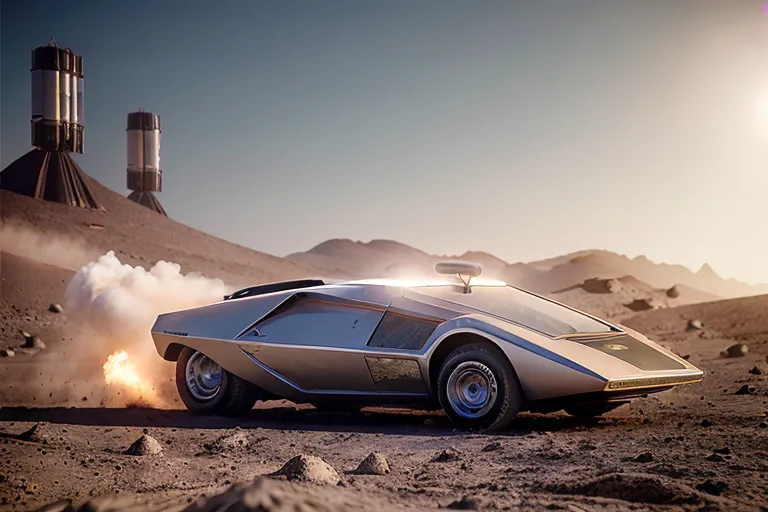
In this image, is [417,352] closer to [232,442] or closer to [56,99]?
[232,442]

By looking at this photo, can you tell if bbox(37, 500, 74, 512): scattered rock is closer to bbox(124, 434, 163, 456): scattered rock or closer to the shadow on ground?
bbox(124, 434, 163, 456): scattered rock

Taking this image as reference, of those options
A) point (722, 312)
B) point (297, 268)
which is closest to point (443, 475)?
point (722, 312)

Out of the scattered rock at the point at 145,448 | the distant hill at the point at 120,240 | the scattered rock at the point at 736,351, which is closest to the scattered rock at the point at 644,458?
the scattered rock at the point at 145,448

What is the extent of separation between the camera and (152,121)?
6825 cm

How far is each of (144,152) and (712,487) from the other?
69.6 meters

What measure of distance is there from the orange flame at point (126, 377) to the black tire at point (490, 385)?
606 centimetres

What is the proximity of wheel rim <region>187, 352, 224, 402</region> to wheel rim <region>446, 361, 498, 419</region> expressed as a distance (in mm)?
3092

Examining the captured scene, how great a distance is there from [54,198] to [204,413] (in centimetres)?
6891

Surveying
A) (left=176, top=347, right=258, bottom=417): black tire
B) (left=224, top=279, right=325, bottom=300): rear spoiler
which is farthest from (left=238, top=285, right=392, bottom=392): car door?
(left=176, top=347, right=258, bottom=417): black tire

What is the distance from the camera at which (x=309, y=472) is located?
16.6 ft

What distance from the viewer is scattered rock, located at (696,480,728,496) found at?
483 cm

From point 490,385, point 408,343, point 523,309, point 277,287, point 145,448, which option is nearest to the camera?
point 145,448

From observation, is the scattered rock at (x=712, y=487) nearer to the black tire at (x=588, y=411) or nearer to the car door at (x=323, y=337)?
the black tire at (x=588, y=411)

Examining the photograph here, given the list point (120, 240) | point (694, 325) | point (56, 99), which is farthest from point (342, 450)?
point (120, 240)
